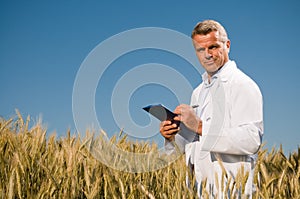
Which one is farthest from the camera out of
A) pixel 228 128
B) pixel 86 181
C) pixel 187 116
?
pixel 228 128

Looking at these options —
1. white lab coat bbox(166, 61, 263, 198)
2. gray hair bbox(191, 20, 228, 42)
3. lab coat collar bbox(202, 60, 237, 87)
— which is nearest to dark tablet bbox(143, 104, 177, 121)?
white lab coat bbox(166, 61, 263, 198)

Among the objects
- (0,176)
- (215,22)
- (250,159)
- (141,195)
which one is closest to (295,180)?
(250,159)

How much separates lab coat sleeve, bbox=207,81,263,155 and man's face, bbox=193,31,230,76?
22 cm

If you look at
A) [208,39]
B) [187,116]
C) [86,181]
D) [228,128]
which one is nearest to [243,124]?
[228,128]

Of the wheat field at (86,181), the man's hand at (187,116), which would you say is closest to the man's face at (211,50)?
the man's hand at (187,116)

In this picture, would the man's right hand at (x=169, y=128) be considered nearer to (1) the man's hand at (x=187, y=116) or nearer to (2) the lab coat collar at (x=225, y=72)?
(1) the man's hand at (x=187, y=116)

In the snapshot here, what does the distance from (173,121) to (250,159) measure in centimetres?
46

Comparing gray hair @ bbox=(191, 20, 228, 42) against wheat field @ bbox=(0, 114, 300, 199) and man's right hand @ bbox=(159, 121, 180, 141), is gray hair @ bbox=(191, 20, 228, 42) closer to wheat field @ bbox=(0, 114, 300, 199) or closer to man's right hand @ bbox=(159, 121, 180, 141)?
man's right hand @ bbox=(159, 121, 180, 141)

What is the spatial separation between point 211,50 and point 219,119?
381 millimetres

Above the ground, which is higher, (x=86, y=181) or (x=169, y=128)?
(x=169, y=128)

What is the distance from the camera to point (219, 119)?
204cm

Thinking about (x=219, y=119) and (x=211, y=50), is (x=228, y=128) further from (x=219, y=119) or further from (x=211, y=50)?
(x=211, y=50)

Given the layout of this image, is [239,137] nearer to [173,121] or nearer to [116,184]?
[173,121]

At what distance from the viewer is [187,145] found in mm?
2301
